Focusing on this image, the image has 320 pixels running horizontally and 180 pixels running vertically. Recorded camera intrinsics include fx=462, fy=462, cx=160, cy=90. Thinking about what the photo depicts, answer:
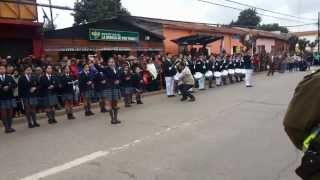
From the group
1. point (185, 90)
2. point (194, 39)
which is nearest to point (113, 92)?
point (185, 90)

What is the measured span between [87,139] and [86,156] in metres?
1.66

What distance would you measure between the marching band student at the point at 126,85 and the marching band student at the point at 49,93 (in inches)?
103

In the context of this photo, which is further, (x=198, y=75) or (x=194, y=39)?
(x=194, y=39)

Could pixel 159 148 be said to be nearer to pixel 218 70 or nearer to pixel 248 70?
pixel 248 70

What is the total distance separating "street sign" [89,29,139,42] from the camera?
72.8 ft

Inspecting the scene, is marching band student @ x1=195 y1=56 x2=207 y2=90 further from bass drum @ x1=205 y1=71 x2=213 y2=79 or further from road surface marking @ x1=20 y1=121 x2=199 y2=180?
road surface marking @ x1=20 y1=121 x2=199 y2=180

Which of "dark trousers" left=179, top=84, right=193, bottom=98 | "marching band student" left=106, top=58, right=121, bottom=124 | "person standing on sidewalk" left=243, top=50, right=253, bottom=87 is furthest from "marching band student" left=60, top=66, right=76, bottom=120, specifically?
"person standing on sidewalk" left=243, top=50, right=253, bottom=87

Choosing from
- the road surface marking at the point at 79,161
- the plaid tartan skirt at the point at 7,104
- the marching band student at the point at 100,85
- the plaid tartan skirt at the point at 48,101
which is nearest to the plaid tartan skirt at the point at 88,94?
the marching band student at the point at 100,85

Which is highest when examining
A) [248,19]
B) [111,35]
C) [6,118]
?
[248,19]

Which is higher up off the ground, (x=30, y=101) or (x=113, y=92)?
(x=113, y=92)

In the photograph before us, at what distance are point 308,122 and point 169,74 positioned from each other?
53.9 feet

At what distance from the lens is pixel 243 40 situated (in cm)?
4028

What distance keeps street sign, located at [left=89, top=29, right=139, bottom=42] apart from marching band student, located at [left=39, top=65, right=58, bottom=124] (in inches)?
366

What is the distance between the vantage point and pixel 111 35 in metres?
23.3
